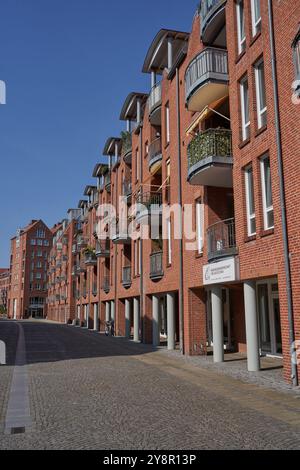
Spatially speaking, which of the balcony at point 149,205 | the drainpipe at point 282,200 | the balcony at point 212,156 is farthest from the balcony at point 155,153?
the drainpipe at point 282,200

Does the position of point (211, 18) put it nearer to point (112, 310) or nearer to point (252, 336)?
point (252, 336)

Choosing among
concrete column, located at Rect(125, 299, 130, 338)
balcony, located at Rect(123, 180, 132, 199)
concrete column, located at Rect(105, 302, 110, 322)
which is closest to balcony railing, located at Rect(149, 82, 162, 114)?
balcony, located at Rect(123, 180, 132, 199)

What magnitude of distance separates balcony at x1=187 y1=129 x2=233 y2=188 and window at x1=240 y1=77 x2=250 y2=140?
0.94 meters

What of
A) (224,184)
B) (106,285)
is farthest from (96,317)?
(224,184)

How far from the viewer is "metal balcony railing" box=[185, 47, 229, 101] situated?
15.3m

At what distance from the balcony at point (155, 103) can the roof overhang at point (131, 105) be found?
14.7 feet

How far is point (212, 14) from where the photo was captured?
16.0 meters

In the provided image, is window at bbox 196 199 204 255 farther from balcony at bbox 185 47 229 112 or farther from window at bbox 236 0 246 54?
window at bbox 236 0 246 54

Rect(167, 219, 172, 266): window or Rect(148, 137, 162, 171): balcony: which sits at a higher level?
Rect(148, 137, 162, 171): balcony

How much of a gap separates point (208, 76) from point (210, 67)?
0.40 meters
